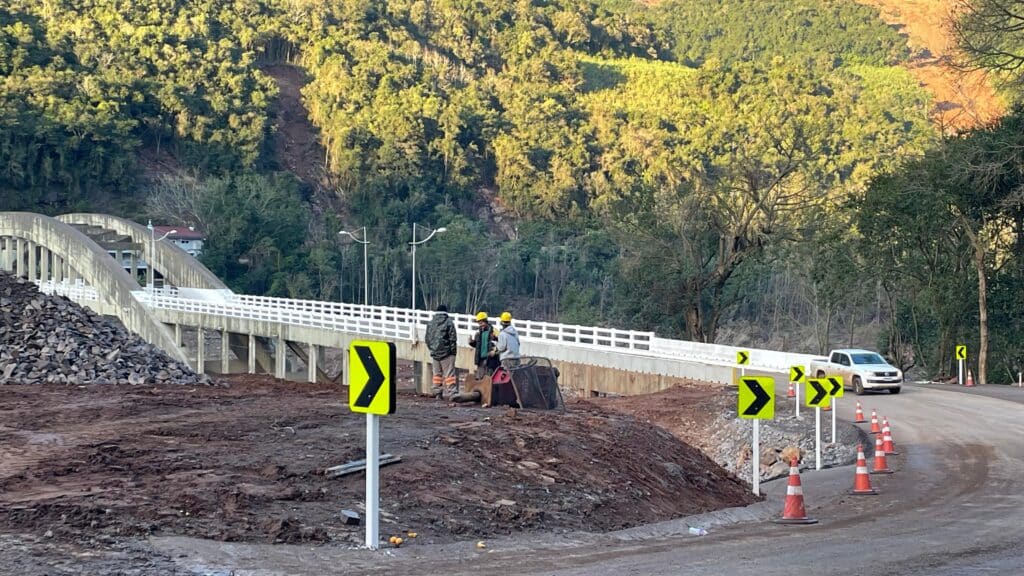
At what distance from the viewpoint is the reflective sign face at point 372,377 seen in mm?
Answer: 11328

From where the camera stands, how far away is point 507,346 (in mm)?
21359

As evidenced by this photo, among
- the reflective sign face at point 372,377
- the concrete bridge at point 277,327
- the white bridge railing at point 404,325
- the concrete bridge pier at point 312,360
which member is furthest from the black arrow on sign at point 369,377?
the concrete bridge pier at point 312,360

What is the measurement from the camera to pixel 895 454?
2388cm

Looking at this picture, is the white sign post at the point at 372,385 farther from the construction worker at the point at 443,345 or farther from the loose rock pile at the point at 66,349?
the loose rock pile at the point at 66,349

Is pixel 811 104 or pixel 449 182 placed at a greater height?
pixel 811 104

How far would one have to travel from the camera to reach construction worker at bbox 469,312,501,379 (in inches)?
850

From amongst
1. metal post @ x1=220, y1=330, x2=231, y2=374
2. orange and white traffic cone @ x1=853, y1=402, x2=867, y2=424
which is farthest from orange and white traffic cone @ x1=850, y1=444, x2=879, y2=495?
metal post @ x1=220, y1=330, x2=231, y2=374

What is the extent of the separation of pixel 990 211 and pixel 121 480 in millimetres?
42414

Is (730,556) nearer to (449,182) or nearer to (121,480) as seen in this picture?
(121,480)

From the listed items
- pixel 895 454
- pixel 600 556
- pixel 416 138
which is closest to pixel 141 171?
pixel 416 138

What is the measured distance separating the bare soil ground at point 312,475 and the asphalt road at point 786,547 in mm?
526

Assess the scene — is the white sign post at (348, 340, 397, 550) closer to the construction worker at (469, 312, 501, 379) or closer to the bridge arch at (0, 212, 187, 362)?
the construction worker at (469, 312, 501, 379)

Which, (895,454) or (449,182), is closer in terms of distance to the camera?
(895,454)

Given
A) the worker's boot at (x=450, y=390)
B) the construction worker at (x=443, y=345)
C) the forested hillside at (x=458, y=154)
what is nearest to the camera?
the construction worker at (x=443, y=345)
